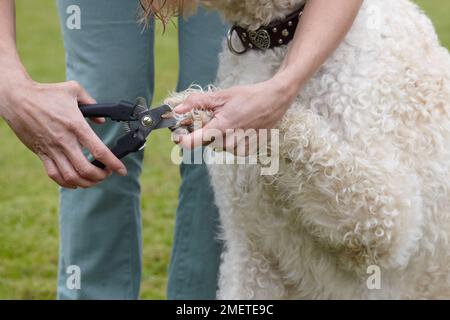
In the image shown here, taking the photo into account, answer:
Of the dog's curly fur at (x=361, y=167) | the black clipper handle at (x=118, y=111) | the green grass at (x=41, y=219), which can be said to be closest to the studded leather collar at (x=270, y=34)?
the dog's curly fur at (x=361, y=167)

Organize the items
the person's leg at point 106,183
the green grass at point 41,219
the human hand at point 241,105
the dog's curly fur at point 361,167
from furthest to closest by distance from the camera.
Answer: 1. the green grass at point 41,219
2. the person's leg at point 106,183
3. the dog's curly fur at point 361,167
4. the human hand at point 241,105

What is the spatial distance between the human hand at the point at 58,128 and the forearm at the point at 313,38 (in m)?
0.49

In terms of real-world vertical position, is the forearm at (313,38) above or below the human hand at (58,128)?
above

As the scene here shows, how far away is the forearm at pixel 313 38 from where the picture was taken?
2.35 meters

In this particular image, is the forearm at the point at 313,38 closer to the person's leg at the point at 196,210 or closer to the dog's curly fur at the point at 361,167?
the dog's curly fur at the point at 361,167

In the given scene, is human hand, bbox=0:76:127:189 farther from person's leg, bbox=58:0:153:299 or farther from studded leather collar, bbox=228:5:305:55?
person's leg, bbox=58:0:153:299

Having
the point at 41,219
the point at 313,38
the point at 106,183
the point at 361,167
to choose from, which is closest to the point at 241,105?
the point at 313,38

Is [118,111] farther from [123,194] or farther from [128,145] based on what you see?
[123,194]

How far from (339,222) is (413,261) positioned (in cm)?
35

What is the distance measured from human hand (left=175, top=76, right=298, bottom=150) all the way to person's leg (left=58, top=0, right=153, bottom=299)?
0.77 m

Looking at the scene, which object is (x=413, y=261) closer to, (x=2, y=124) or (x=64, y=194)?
(x=64, y=194)

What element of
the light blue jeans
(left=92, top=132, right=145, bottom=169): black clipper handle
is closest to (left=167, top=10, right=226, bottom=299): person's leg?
the light blue jeans

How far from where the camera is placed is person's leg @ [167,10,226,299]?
3049 millimetres
